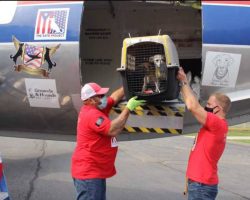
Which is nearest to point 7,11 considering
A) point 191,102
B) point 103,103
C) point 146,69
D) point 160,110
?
point 103,103

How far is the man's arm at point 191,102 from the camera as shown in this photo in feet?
14.3

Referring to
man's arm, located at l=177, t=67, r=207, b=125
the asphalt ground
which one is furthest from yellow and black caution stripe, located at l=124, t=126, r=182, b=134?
the asphalt ground

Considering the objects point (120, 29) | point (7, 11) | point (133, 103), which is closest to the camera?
point (133, 103)

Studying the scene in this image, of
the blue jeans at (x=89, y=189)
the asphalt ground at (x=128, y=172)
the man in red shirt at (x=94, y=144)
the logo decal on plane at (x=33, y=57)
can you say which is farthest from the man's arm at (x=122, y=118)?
the asphalt ground at (x=128, y=172)

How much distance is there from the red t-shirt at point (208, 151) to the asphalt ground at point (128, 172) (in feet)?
10.5

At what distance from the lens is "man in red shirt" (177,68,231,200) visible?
445cm

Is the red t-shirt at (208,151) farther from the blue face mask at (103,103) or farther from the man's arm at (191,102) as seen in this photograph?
the blue face mask at (103,103)

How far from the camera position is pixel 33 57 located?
4789mm

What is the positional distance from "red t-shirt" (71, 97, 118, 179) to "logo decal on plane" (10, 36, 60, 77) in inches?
22.0

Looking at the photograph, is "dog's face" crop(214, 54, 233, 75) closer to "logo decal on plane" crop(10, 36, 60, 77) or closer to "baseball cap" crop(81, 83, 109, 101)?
"baseball cap" crop(81, 83, 109, 101)

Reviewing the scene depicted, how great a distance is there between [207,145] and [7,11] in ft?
7.77

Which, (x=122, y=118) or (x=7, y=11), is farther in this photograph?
(x=7, y=11)

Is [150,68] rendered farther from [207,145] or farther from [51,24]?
[51,24]

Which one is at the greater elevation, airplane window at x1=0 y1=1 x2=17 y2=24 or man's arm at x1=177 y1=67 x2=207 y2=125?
airplane window at x1=0 y1=1 x2=17 y2=24
